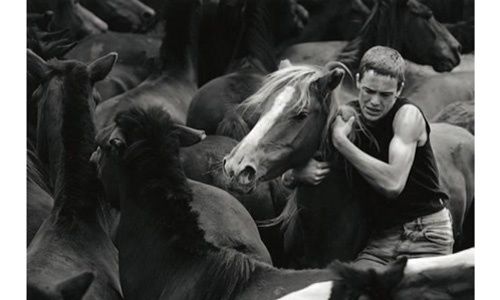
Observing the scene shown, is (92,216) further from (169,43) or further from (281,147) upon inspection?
(169,43)

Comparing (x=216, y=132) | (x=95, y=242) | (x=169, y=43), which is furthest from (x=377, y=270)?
(x=169, y=43)

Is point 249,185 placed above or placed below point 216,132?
above

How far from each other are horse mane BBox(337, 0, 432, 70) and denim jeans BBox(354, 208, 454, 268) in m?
2.38

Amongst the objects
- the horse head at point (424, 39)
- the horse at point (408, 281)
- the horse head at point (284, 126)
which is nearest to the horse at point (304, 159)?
the horse head at point (284, 126)

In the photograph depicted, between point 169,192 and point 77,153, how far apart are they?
0.74 meters

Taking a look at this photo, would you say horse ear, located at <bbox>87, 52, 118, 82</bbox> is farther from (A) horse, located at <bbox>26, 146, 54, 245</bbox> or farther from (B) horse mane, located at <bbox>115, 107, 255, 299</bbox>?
(B) horse mane, located at <bbox>115, 107, 255, 299</bbox>

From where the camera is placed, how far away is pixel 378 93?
5.79m

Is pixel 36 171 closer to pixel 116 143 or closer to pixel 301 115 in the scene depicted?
pixel 116 143

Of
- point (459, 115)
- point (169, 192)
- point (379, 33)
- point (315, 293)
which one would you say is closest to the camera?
Answer: point (315, 293)

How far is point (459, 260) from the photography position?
445 cm

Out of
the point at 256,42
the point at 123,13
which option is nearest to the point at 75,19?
the point at 123,13

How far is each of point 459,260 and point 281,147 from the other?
148cm

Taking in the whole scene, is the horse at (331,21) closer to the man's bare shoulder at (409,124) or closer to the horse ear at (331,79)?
the horse ear at (331,79)

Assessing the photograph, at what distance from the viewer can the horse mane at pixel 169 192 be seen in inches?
215
